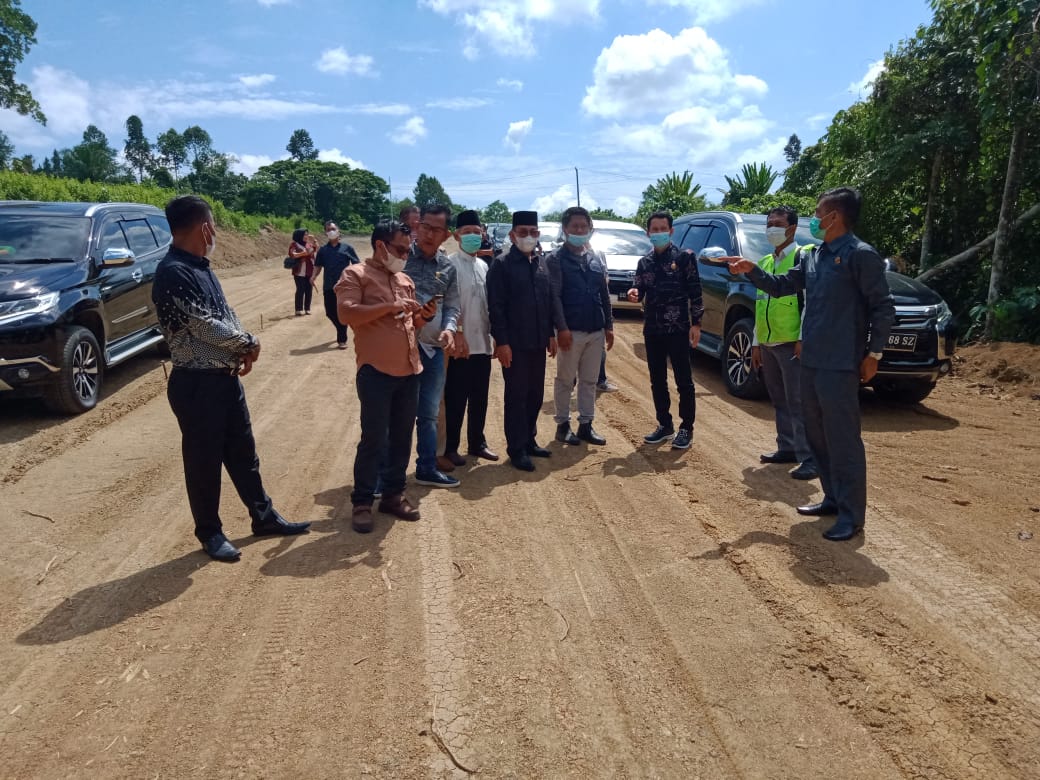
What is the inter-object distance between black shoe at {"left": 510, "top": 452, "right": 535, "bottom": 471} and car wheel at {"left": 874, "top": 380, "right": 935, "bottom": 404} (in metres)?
4.00

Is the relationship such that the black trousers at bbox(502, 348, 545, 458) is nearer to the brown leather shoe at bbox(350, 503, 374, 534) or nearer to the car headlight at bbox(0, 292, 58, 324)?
the brown leather shoe at bbox(350, 503, 374, 534)

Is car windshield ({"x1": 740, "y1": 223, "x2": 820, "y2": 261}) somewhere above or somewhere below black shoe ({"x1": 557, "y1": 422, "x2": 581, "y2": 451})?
above

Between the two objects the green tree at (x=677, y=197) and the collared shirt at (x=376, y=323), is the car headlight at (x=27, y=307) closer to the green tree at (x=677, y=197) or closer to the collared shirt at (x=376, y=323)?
the collared shirt at (x=376, y=323)

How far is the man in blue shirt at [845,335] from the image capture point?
13.7ft

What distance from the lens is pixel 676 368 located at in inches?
239

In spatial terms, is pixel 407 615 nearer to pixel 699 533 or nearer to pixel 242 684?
pixel 242 684

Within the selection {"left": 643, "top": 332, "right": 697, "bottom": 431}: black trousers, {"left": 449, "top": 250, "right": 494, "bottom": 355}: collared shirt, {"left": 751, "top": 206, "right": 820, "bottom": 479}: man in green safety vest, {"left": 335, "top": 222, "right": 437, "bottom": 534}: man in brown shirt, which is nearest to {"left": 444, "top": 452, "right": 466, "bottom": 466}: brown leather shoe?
{"left": 449, "top": 250, "right": 494, "bottom": 355}: collared shirt

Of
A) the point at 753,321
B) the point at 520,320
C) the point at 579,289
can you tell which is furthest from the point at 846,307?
the point at 753,321

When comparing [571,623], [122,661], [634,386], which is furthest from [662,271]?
[122,661]

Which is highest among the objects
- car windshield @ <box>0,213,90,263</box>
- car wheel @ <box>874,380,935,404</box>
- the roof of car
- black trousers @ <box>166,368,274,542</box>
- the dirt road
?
the roof of car

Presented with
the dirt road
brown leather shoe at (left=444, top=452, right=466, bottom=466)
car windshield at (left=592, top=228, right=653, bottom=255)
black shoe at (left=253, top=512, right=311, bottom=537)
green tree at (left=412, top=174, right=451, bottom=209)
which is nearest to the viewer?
the dirt road

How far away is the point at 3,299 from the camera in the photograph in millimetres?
6145

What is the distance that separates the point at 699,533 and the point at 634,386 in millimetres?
4141

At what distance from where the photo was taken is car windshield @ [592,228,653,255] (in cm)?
1329
